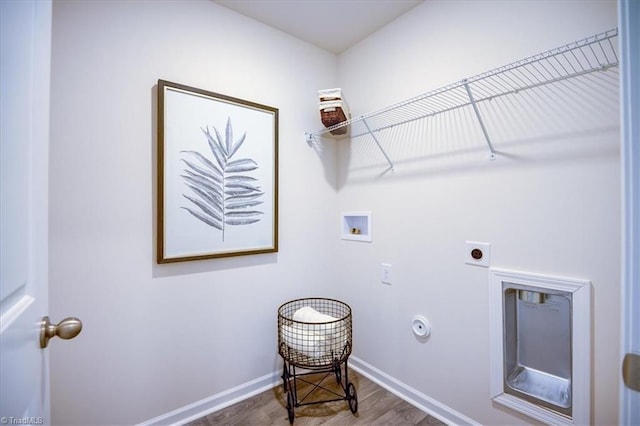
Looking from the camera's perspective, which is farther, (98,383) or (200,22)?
(200,22)

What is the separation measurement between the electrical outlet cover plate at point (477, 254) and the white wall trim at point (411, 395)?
2.59 feet

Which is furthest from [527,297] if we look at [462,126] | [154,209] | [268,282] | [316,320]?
[154,209]

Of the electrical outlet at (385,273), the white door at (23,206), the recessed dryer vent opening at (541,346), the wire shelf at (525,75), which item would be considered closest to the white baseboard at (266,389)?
the recessed dryer vent opening at (541,346)

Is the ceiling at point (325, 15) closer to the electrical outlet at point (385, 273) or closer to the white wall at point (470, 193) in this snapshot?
the white wall at point (470, 193)

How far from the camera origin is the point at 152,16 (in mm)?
1420

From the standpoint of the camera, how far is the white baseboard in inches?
57.4

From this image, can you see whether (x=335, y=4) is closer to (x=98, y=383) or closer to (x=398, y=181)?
(x=398, y=181)

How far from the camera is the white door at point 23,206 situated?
42cm

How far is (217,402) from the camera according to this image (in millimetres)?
1595

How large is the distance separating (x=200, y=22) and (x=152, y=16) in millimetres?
241

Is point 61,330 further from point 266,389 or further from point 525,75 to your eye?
point 525,75

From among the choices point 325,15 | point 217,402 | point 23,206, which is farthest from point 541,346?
point 325,15

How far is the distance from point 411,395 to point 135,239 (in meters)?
1.74

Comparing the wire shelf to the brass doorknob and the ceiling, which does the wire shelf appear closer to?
the ceiling
